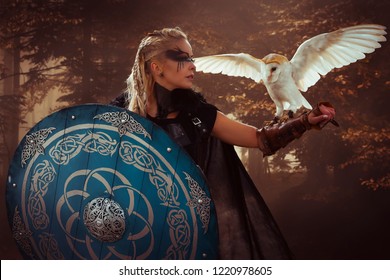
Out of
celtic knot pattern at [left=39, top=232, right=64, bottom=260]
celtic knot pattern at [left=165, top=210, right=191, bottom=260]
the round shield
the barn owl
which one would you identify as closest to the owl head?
the barn owl

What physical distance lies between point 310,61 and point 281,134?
533 millimetres

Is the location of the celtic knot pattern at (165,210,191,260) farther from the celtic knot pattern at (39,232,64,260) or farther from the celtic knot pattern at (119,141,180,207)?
the celtic knot pattern at (39,232,64,260)

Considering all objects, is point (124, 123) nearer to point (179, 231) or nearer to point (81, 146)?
point (81, 146)

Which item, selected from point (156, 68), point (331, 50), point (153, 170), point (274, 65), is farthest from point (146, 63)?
point (331, 50)

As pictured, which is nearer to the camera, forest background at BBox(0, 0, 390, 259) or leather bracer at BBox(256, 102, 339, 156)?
leather bracer at BBox(256, 102, 339, 156)

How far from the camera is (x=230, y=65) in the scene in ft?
8.66

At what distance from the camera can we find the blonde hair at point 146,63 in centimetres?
223

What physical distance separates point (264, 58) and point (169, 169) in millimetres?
847

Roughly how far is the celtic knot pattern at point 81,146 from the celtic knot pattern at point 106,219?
7.0 inches

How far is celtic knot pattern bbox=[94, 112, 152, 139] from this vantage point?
2.00 metres

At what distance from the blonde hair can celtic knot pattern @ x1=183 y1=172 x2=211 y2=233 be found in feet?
1.40

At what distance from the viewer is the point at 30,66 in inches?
116
